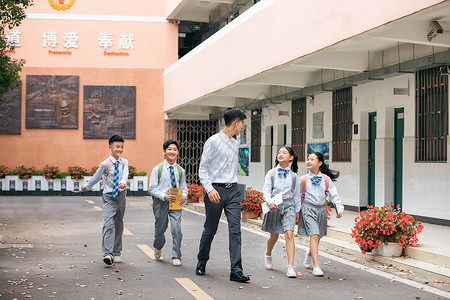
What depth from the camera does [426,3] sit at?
9438 millimetres

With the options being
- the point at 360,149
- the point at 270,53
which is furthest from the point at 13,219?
the point at 360,149

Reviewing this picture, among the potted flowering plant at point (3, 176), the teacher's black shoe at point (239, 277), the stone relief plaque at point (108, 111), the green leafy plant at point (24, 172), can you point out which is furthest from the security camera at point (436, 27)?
the potted flowering plant at point (3, 176)

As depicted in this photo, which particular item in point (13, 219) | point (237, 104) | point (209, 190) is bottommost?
point (13, 219)

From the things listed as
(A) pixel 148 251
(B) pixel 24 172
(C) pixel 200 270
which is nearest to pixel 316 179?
(C) pixel 200 270

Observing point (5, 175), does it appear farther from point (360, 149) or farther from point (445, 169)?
point (445, 169)

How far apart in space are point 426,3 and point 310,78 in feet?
31.8

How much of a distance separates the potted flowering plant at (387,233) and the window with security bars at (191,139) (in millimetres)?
21468

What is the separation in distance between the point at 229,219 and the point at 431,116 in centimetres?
760

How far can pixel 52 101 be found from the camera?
29.4 m

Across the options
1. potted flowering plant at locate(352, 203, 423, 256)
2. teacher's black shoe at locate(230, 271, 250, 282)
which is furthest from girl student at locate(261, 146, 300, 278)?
potted flowering plant at locate(352, 203, 423, 256)

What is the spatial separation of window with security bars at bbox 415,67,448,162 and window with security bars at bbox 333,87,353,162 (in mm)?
3394

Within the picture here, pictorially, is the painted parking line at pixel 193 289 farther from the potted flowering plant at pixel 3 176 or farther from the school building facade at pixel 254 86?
the potted flowering plant at pixel 3 176

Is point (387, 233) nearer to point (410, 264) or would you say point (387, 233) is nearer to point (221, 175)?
point (410, 264)

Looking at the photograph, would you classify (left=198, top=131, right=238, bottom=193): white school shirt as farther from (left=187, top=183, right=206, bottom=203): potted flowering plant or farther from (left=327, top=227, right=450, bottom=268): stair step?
(left=187, top=183, right=206, bottom=203): potted flowering plant
